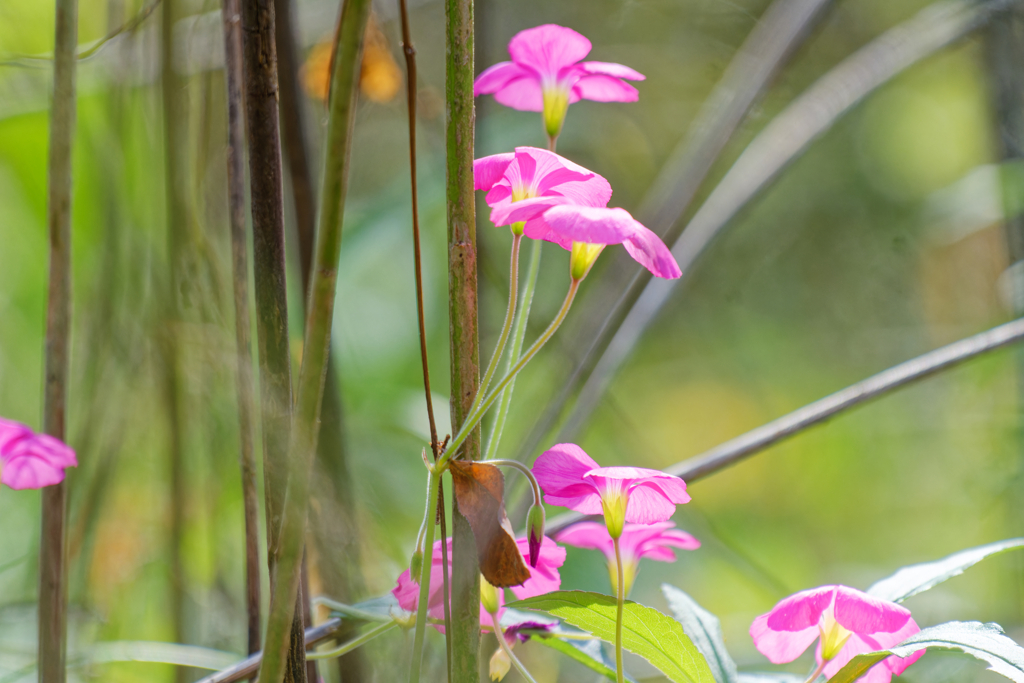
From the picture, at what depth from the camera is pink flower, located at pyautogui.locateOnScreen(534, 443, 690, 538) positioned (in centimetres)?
22

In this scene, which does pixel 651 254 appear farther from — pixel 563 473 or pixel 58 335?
pixel 58 335

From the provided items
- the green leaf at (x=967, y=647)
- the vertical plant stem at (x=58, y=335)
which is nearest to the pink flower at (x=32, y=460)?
the vertical plant stem at (x=58, y=335)

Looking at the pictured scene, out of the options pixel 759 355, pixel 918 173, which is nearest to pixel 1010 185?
pixel 759 355

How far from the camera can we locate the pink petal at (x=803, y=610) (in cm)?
24

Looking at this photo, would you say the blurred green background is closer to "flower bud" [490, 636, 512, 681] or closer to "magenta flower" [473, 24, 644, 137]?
"flower bud" [490, 636, 512, 681]

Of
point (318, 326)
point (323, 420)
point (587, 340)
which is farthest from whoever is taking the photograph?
point (587, 340)

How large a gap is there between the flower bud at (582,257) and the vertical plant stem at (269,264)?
8cm

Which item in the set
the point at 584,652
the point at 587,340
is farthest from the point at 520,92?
the point at 587,340

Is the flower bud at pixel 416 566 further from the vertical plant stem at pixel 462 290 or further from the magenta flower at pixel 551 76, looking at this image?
the magenta flower at pixel 551 76

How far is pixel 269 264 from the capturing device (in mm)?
211

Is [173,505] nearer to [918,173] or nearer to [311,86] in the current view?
[311,86]

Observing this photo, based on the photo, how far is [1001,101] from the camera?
83 cm

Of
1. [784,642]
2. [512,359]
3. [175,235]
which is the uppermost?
[175,235]

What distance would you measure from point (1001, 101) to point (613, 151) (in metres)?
0.88
